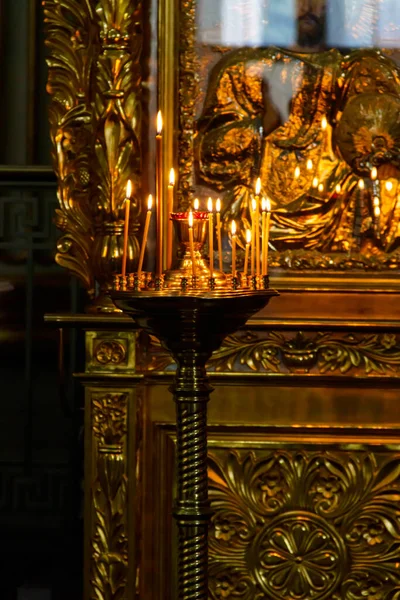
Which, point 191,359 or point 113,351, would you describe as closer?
point 191,359

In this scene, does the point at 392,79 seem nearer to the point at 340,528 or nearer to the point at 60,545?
the point at 340,528

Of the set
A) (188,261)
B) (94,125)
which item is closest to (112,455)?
(94,125)

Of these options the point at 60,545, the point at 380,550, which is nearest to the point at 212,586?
the point at 380,550

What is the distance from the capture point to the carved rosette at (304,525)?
100 inches

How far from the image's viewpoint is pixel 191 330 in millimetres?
1676

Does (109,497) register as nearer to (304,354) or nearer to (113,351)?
(113,351)

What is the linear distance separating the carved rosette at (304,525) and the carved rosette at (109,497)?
21 cm

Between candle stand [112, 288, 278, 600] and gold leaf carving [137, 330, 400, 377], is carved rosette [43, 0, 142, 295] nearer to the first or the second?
gold leaf carving [137, 330, 400, 377]

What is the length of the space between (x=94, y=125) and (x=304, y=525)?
1032mm

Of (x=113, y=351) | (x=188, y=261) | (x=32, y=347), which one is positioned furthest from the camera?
(x=32, y=347)

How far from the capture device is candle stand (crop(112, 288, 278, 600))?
5.40 feet

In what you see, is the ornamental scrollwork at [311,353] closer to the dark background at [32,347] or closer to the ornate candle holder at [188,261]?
the ornate candle holder at [188,261]

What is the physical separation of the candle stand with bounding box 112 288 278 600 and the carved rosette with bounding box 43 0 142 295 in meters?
0.81

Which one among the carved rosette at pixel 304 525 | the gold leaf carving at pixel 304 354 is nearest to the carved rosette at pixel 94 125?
the gold leaf carving at pixel 304 354
